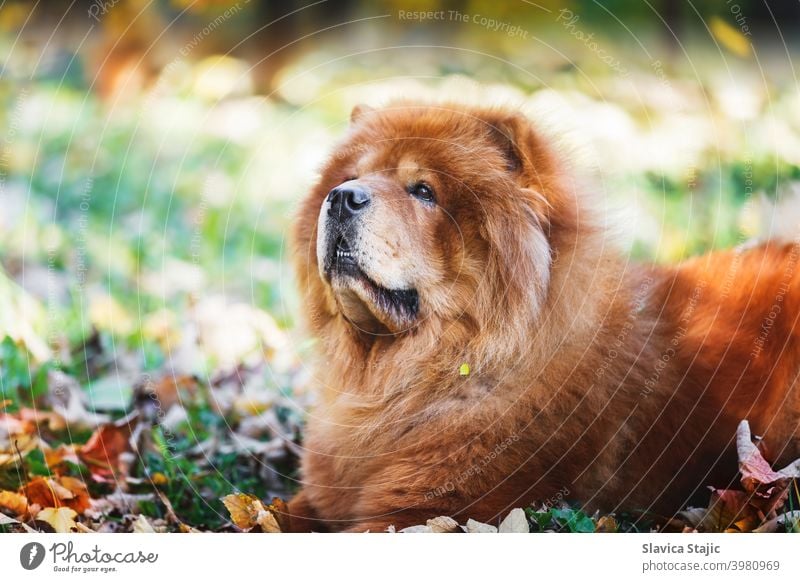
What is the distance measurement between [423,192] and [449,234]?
19 centimetres

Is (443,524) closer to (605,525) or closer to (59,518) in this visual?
(605,525)

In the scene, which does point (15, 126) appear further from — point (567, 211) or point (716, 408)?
point (716, 408)

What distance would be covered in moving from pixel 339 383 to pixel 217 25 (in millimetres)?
1829

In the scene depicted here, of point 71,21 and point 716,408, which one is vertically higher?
point 71,21

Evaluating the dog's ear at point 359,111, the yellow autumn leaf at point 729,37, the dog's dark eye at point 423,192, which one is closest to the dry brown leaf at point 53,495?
the dog's dark eye at point 423,192

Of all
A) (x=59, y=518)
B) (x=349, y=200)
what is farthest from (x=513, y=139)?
(x=59, y=518)

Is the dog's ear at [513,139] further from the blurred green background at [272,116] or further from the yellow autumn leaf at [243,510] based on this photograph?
the yellow autumn leaf at [243,510]

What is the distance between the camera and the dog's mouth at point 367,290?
2.96 metres

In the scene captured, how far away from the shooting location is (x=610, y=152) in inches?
187

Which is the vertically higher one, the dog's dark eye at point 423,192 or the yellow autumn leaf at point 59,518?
the dog's dark eye at point 423,192

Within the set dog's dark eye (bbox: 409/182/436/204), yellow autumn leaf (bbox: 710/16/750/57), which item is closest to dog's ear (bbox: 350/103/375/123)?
dog's dark eye (bbox: 409/182/436/204)

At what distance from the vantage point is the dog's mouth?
9.73ft

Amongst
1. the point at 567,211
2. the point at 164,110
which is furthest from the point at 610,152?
the point at 164,110
